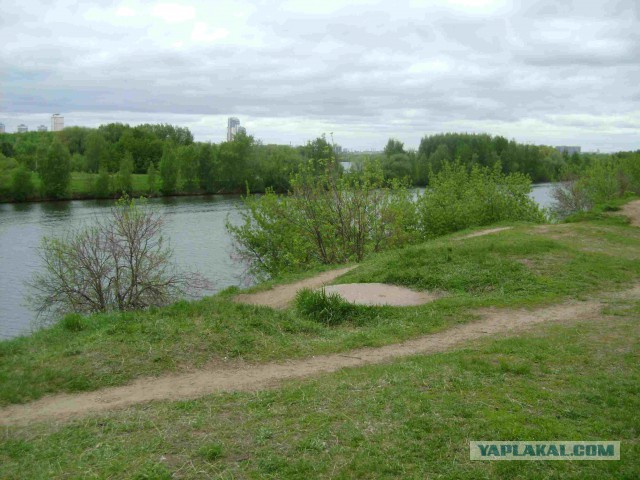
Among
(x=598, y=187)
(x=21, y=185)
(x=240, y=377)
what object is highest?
(x=21, y=185)

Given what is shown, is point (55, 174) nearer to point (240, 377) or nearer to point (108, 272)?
point (108, 272)

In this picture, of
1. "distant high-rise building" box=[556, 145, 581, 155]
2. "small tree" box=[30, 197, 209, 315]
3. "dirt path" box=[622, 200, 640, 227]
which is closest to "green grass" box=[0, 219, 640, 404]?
"small tree" box=[30, 197, 209, 315]

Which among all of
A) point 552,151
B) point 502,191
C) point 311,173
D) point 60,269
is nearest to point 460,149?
point 552,151

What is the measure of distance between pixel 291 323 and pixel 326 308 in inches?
40.2

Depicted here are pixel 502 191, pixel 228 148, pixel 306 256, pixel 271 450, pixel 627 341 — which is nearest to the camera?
pixel 271 450

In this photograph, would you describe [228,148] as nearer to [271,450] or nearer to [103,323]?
[103,323]

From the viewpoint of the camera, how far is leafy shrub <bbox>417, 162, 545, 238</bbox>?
23.1 metres

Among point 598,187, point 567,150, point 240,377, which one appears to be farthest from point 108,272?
point 567,150

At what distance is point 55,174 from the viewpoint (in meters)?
52.7

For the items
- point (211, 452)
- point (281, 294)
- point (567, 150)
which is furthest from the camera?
point (567, 150)

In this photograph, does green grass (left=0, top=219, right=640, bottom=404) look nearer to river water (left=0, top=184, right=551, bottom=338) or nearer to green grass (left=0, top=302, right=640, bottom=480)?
green grass (left=0, top=302, right=640, bottom=480)

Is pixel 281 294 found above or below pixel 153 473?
below

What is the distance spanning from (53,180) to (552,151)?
6781 centimetres

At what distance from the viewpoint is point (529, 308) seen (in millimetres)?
9414
